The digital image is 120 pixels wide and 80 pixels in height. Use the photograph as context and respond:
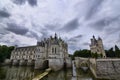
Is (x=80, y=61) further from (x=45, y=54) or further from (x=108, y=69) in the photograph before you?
(x=45, y=54)

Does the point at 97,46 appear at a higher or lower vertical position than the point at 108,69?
higher

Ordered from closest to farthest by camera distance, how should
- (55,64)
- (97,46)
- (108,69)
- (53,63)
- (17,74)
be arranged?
(108,69) < (17,74) < (53,63) < (55,64) < (97,46)

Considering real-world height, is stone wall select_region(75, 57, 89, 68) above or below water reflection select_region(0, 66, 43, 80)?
above

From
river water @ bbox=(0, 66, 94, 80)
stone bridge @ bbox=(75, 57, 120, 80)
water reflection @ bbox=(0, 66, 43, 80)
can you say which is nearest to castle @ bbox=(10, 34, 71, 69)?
water reflection @ bbox=(0, 66, 43, 80)

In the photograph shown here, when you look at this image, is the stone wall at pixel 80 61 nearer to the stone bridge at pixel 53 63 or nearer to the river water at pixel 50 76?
the stone bridge at pixel 53 63

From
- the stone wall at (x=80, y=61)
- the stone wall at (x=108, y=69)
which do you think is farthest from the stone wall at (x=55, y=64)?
the stone wall at (x=108, y=69)

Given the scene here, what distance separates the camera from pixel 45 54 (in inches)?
1566

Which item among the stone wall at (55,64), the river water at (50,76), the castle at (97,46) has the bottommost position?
the river water at (50,76)

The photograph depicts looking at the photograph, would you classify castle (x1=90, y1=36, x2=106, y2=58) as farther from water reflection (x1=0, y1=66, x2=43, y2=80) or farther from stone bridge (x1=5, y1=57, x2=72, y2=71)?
water reflection (x1=0, y1=66, x2=43, y2=80)

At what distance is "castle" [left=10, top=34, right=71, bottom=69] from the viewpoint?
79.2 feet

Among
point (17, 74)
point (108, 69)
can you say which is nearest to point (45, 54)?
point (17, 74)

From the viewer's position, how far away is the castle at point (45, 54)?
24125 millimetres

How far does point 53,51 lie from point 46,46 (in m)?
5.34

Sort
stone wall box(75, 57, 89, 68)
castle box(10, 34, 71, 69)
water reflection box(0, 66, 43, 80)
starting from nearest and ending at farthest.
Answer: water reflection box(0, 66, 43, 80) < castle box(10, 34, 71, 69) < stone wall box(75, 57, 89, 68)
